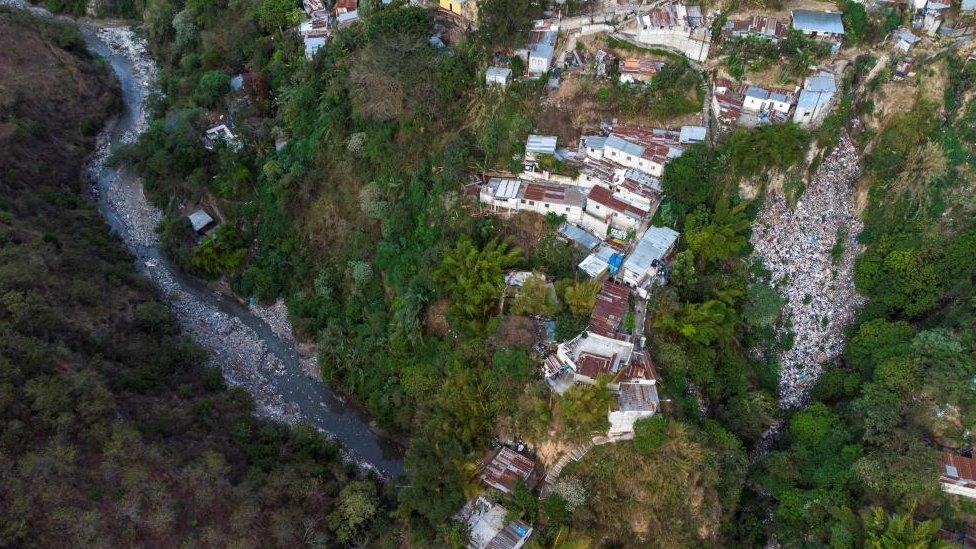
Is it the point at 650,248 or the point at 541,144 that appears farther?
the point at 541,144

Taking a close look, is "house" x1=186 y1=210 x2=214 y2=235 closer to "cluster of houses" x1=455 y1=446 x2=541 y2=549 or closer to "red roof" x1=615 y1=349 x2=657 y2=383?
"cluster of houses" x1=455 y1=446 x2=541 y2=549

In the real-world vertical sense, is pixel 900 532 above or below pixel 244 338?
above

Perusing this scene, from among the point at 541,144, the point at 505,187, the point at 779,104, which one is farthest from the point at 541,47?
the point at 779,104

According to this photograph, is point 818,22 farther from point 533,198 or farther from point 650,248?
point 533,198

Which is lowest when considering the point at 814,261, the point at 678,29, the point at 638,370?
the point at 638,370

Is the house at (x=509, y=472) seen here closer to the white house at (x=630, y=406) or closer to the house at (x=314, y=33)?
the white house at (x=630, y=406)

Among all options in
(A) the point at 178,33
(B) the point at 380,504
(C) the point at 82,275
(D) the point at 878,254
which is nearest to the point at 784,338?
(D) the point at 878,254

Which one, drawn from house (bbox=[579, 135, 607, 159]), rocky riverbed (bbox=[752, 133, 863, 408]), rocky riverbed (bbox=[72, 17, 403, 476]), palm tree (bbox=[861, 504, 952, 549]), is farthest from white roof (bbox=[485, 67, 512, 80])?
palm tree (bbox=[861, 504, 952, 549])
